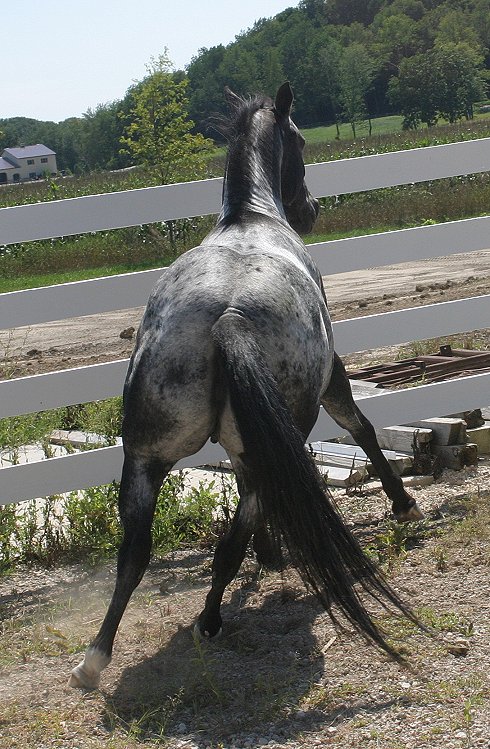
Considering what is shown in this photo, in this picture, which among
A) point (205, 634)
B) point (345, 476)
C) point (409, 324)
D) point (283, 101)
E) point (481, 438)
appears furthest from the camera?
point (481, 438)

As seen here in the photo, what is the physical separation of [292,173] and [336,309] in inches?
240

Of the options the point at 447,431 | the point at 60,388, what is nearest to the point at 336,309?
the point at 447,431

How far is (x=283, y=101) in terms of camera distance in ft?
15.5

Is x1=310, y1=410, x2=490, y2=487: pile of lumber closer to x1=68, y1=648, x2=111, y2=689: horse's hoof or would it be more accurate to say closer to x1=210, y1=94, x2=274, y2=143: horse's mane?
x1=210, y1=94, x2=274, y2=143: horse's mane

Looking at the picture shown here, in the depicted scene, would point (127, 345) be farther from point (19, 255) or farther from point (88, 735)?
point (19, 255)

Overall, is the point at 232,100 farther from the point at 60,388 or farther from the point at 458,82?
the point at 458,82

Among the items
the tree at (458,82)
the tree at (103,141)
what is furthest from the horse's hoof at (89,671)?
the tree at (103,141)

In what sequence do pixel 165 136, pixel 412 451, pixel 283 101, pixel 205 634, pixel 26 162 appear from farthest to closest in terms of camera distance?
1. pixel 26 162
2. pixel 165 136
3. pixel 412 451
4. pixel 283 101
5. pixel 205 634

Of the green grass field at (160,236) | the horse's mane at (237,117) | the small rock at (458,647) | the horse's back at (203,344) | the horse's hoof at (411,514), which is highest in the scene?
the horse's mane at (237,117)

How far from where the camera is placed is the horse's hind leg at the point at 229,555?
11.6ft

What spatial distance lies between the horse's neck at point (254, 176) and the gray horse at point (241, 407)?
203mm

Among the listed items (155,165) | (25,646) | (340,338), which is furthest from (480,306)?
(155,165)

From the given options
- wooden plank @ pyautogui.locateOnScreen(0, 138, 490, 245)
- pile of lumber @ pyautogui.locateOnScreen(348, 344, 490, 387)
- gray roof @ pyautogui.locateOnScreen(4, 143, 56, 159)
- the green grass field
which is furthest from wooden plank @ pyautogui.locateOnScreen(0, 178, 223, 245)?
gray roof @ pyautogui.locateOnScreen(4, 143, 56, 159)

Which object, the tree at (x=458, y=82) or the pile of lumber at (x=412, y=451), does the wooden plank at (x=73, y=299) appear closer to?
the pile of lumber at (x=412, y=451)
